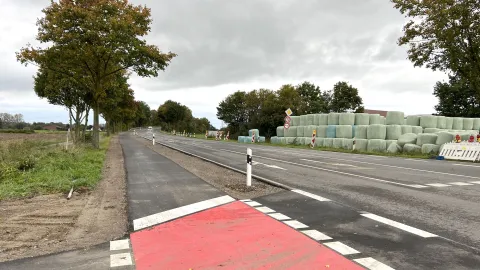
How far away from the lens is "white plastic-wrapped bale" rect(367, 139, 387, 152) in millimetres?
25359

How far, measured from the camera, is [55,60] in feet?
77.7

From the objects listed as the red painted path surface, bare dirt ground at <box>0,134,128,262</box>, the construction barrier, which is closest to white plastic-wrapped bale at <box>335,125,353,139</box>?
the construction barrier

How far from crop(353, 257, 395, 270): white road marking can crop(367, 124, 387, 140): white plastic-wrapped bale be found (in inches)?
915

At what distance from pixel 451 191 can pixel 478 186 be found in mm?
1390

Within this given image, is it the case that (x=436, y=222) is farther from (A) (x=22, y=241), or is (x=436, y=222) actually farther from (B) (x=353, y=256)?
(A) (x=22, y=241)

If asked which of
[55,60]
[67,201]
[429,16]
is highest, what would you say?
[429,16]

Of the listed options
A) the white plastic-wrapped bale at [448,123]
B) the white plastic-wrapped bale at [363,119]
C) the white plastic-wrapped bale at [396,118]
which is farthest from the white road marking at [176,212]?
the white plastic-wrapped bale at [448,123]

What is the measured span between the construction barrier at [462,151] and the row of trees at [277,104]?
105 feet

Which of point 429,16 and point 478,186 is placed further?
point 429,16

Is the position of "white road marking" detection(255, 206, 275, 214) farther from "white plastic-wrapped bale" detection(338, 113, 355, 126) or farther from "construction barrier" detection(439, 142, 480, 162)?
"white plastic-wrapped bale" detection(338, 113, 355, 126)

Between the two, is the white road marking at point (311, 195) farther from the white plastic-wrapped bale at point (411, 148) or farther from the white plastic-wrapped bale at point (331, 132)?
the white plastic-wrapped bale at point (331, 132)

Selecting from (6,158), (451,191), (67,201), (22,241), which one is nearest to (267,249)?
(22,241)

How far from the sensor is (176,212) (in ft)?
22.3

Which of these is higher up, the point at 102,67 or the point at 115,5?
the point at 115,5
